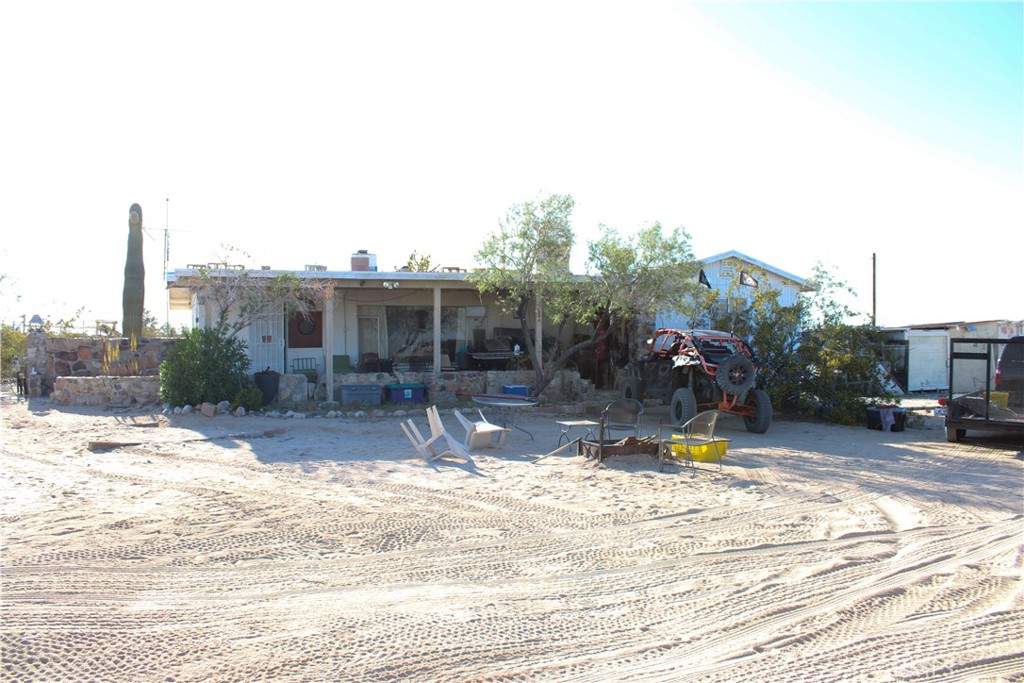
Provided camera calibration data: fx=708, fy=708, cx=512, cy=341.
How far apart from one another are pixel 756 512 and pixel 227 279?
10607mm

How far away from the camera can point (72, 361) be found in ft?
52.4

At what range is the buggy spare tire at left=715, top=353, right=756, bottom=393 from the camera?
36.8 ft

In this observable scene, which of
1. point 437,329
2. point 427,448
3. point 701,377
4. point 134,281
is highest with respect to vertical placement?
point 134,281

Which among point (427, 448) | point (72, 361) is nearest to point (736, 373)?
point (427, 448)

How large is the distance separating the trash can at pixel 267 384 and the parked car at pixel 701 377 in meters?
6.83

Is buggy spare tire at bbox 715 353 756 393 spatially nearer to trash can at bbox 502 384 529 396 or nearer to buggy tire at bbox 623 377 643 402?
buggy tire at bbox 623 377 643 402

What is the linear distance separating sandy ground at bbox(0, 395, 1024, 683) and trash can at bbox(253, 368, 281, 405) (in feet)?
14.9

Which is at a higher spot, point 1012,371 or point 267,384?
point 1012,371

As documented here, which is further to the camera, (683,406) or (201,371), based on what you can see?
(201,371)

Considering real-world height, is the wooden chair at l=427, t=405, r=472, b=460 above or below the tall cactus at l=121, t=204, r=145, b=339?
below

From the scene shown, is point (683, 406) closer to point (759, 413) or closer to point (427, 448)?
point (759, 413)

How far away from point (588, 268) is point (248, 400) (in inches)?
267

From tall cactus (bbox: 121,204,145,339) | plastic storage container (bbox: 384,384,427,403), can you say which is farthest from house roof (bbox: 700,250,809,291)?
tall cactus (bbox: 121,204,145,339)

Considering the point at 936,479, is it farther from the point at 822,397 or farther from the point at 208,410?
the point at 208,410
